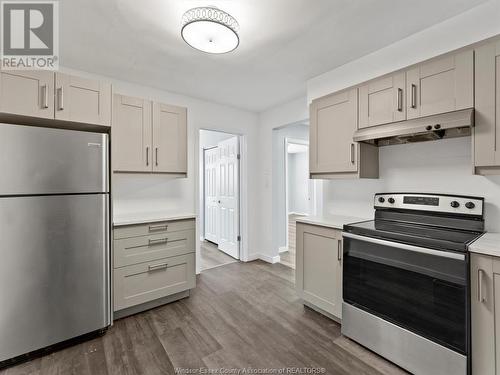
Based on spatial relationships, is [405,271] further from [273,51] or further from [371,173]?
[273,51]

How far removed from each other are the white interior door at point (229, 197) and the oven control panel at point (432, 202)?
2.37m

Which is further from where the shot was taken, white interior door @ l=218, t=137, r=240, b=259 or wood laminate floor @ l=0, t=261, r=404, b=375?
white interior door @ l=218, t=137, r=240, b=259

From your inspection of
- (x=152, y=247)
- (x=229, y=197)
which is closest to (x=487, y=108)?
(x=152, y=247)

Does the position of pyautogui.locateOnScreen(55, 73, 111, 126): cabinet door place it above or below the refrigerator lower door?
above

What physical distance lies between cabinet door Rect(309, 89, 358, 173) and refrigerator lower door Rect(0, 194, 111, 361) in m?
2.11

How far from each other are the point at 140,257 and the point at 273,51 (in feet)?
7.94

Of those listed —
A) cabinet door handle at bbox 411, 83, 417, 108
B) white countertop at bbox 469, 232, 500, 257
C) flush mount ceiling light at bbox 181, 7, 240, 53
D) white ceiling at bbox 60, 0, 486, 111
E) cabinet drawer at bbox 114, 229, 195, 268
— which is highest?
white ceiling at bbox 60, 0, 486, 111

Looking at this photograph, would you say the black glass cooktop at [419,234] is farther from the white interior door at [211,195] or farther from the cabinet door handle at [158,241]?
the white interior door at [211,195]

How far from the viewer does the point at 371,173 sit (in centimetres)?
233

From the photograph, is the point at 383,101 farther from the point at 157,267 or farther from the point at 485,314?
the point at 157,267

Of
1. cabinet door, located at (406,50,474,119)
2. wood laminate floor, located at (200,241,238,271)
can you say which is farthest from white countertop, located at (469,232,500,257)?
wood laminate floor, located at (200,241,238,271)

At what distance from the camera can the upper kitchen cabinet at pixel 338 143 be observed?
88.7 inches

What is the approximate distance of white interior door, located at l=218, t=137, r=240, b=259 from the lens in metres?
4.14

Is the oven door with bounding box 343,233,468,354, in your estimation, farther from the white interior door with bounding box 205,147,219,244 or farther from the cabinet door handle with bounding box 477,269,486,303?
the white interior door with bounding box 205,147,219,244
